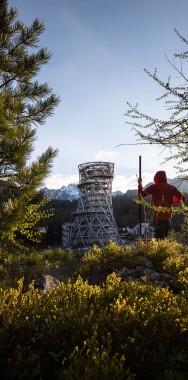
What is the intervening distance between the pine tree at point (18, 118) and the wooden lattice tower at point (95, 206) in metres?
60.0

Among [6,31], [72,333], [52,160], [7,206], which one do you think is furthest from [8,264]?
[72,333]

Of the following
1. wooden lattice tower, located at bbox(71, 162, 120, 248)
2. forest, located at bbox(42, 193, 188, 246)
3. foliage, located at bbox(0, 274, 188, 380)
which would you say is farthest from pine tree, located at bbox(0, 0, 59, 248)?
forest, located at bbox(42, 193, 188, 246)

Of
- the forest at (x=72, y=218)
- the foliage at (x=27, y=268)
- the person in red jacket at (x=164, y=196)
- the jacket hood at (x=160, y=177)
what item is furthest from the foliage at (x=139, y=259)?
the forest at (x=72, y=218)

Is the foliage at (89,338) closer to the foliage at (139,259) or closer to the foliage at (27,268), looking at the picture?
the foliage at (139,259)

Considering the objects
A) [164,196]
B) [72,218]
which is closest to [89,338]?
[164,196]

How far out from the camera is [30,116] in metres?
9.54

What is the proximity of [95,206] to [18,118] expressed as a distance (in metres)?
64.7

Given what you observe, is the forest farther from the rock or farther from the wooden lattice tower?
the rock

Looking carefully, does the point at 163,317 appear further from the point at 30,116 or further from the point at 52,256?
the point at 52,256

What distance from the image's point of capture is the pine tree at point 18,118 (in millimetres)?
7480

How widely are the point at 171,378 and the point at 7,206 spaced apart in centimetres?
569

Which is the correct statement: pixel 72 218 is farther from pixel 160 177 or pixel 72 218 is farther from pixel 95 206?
pixel 160 177

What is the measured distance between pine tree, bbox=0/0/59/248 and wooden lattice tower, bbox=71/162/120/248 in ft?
197

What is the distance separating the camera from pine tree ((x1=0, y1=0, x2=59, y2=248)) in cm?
748
